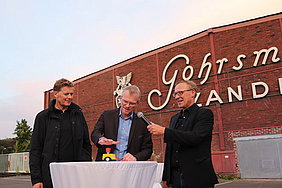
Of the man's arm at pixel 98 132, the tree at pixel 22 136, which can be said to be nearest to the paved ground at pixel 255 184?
the man's arm at pixel 98 132

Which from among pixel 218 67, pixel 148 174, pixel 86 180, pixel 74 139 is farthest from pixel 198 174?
pixel 218 67

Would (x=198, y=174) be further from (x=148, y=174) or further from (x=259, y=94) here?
(x=259, y=94)

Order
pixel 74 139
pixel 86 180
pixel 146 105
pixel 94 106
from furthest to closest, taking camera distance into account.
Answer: pixel 94 106
pixel 146 105
pixel 74 139
pixel 86 180

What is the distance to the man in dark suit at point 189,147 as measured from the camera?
250 cm

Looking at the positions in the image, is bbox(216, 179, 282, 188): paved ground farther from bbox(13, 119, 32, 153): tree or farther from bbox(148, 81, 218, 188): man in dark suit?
bbox(13, 119, 32, 153): tree

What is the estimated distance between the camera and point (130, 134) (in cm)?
294

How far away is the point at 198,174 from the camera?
2.50 metres

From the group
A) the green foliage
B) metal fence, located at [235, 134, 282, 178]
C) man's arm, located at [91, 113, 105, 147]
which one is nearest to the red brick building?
metal fence, located at [235, 134, 282, 178]

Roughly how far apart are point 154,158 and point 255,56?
27.3ft

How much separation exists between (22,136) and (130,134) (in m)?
32.7

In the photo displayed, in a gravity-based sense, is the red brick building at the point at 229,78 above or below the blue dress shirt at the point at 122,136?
above

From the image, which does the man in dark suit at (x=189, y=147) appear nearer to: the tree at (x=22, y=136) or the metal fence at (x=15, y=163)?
the metal fence at (x=15, y=163)

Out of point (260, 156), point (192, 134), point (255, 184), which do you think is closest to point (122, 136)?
point (192, 134)

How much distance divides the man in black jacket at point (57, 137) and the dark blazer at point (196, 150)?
113 cm
